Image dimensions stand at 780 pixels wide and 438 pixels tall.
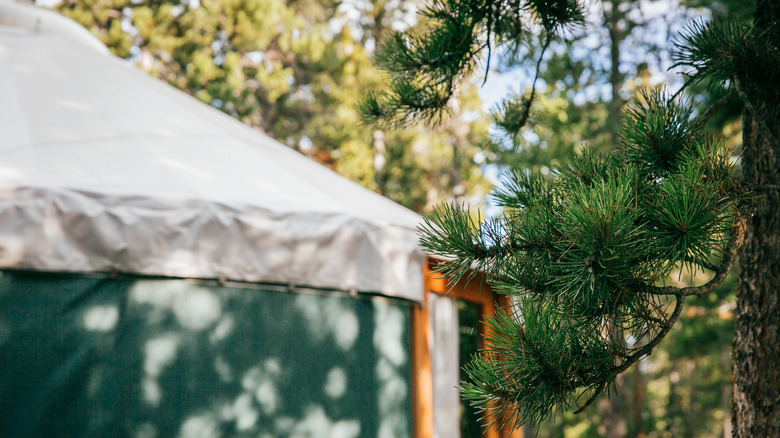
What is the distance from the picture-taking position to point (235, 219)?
2320 mm

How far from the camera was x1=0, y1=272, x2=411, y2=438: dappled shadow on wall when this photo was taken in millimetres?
2080

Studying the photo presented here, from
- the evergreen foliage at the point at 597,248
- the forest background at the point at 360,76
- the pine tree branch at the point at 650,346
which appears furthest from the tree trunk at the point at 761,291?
the forest background at the point at 360,76

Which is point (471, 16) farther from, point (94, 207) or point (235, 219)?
point (94, 207)

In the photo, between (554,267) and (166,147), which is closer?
(554,267)

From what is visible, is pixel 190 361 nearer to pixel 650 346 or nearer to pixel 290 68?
pixel 650 346

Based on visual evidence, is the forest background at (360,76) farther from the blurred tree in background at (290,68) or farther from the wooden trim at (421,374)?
the wooden trim at (421,374)

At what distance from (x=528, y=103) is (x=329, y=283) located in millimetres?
1061

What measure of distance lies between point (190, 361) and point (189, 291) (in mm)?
253

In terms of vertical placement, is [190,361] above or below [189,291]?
below

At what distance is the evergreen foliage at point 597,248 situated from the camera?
3.06ft

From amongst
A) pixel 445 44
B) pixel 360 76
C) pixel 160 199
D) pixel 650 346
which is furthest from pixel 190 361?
pixel 360 76

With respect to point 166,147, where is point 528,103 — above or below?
below

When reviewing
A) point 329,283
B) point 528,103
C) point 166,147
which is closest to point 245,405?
point 329,283

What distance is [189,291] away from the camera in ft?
7.48
